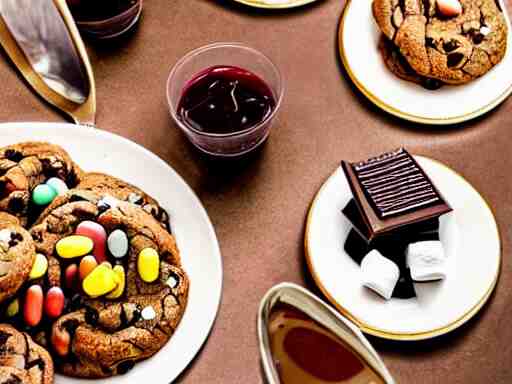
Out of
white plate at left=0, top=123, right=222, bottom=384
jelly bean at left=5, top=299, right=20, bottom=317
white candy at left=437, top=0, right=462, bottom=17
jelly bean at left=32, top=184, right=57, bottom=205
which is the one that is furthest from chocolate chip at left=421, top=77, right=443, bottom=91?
jelly bean at left=5, top=299, right=20, bottom=317

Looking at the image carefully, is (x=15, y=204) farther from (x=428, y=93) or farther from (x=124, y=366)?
(x=428, y=93)

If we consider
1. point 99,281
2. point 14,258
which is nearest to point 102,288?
point 99,281

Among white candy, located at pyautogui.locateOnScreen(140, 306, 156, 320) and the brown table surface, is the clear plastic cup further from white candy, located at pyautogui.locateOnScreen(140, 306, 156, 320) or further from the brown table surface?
white candy, located at pyautogui.locateOnScreen(140, 306, 156, 320)

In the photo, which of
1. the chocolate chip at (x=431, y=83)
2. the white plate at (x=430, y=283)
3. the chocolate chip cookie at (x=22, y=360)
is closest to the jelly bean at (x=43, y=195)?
the chocolate chip cookie at (x=22, y=360)

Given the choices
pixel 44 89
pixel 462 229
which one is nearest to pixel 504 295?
pixel 462 229

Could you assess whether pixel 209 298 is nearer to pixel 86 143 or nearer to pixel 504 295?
pixel 86 143

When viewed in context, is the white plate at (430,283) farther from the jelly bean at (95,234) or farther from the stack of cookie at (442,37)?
the jelly bean at (95,234)

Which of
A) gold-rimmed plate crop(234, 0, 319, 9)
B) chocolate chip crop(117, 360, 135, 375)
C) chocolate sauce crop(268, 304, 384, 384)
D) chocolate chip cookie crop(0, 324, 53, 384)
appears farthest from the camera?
gold-rimmed plate crop(234, 0, 319, 9)
